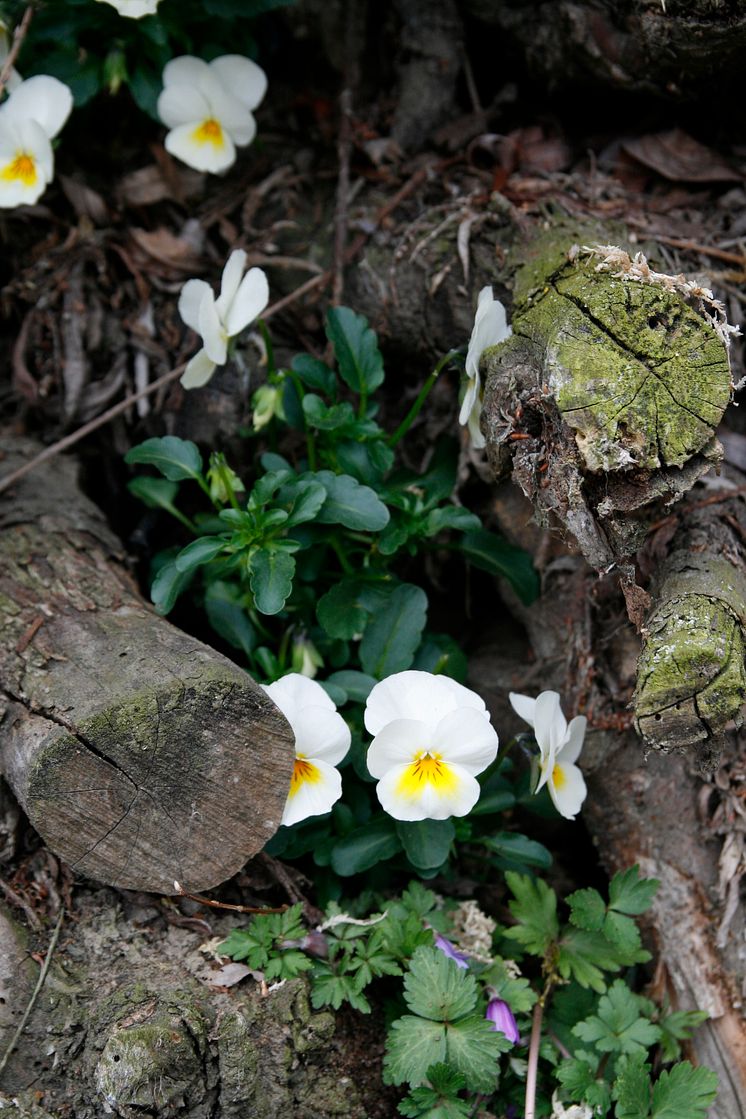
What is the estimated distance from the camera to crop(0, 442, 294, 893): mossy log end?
5.67 ft

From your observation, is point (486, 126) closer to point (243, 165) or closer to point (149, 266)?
point (243, 165)

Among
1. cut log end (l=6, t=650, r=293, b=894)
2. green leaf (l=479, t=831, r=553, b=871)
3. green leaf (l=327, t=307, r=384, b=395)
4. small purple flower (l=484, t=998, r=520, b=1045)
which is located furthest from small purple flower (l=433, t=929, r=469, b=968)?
green leaf (l=327, t=307, r=384, b=395)

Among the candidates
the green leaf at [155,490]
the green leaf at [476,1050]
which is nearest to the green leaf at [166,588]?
the green leaf at [155,490]

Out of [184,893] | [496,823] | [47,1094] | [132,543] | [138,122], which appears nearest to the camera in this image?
[47,1094]

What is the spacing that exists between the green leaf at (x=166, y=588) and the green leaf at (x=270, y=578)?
171mm

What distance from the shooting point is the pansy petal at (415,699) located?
190cm

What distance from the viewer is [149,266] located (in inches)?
111

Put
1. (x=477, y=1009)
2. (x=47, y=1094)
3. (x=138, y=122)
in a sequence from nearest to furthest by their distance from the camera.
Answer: (x=47, y=1094) < (x=477, y=1009) < (x=138, y=122)

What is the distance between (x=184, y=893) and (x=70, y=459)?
1.32 meters

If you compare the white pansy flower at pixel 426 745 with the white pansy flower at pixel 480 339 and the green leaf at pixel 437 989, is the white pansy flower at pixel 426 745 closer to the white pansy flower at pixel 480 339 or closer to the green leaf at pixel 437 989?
the green leaf at pixel 437 989

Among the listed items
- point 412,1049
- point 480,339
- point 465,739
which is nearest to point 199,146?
point 480,339

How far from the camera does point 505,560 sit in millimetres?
2363

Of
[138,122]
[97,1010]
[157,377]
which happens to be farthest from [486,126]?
[97,1010]

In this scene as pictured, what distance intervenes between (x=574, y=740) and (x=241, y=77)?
188 centimetres
